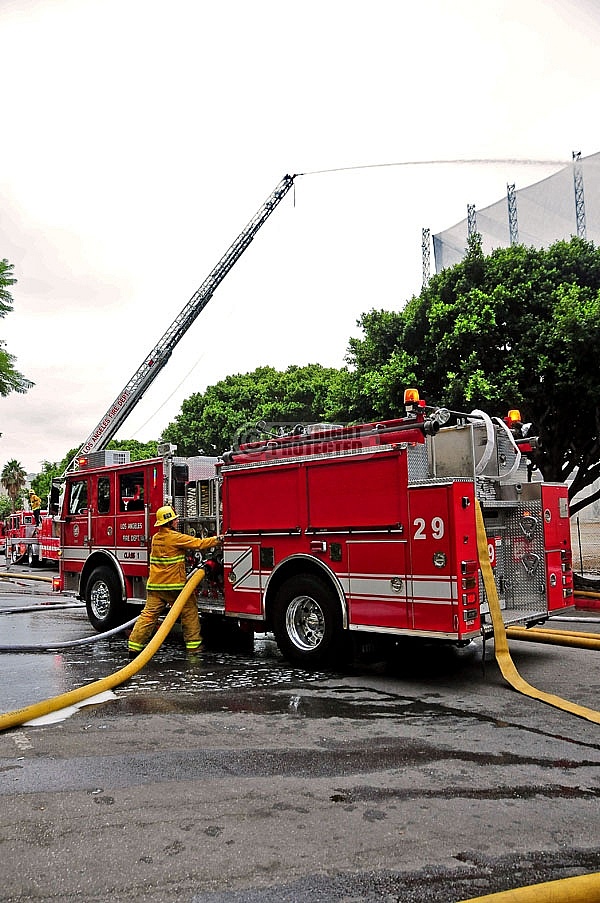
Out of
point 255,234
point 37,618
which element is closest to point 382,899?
point 37,618

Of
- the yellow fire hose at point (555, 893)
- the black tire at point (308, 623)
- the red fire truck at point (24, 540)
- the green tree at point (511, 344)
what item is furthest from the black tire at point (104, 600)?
the red fire truck at point (24, 540)

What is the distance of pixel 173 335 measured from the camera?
62.1ft

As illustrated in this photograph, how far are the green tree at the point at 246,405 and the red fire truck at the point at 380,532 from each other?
2243cm

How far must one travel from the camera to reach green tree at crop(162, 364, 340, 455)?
31.8m

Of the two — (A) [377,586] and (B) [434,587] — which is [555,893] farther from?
(A) [377,586]

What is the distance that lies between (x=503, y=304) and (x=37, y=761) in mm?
11523

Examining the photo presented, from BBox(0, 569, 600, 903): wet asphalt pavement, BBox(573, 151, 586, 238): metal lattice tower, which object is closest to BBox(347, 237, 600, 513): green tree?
BBox(573, 151, 586, 238): metal lattice tower

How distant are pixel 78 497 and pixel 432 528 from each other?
21.2 ft

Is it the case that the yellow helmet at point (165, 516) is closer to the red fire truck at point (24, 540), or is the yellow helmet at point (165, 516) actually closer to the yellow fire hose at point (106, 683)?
the yellow fire hose at point (106, 683)

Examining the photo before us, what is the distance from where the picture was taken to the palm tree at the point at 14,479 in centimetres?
7331

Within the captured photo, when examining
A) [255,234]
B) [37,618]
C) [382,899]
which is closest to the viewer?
[382,899]

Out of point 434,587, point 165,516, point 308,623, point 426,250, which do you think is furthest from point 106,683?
point 426,250

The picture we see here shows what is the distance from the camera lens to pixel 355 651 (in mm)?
7270

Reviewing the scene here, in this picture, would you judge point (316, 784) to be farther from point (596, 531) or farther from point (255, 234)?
point (596, 531)
